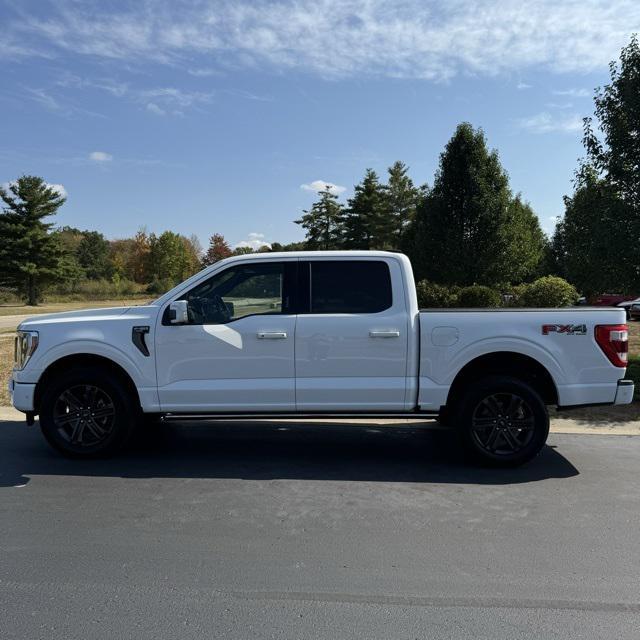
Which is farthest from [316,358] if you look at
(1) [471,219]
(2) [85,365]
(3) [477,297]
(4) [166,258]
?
(4) [166,258]

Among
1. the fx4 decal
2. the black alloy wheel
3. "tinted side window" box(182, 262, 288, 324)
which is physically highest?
"tinted side window" box(182, 262, 288, 324)

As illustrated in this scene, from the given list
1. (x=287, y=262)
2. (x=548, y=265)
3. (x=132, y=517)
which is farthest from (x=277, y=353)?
(x=548, y=265)

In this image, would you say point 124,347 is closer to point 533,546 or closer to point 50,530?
point 50,530

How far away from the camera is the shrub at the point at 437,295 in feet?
58.1

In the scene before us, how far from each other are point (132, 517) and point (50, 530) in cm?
56

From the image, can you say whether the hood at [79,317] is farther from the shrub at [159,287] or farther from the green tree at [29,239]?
the shrub at [159,287]

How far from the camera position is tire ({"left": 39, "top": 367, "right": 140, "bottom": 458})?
5453 millimetres

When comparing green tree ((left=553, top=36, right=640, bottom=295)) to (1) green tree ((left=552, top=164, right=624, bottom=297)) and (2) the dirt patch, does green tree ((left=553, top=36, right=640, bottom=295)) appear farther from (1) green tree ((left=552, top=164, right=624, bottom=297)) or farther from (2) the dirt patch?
(2) the dirt patch

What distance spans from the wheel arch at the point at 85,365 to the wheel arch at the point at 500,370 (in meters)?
3.13

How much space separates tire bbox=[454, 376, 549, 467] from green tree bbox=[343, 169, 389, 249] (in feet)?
146

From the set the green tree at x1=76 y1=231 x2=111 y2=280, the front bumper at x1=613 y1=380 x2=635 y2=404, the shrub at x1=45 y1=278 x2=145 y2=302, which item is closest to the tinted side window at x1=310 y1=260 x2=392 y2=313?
the front bumper at x1=613 y1=380 x2=635 y2=404

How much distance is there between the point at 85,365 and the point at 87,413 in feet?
1.55

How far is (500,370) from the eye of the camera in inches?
216

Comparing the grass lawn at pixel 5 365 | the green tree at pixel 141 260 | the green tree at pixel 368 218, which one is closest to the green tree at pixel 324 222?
the green tree at pixel 368 218
